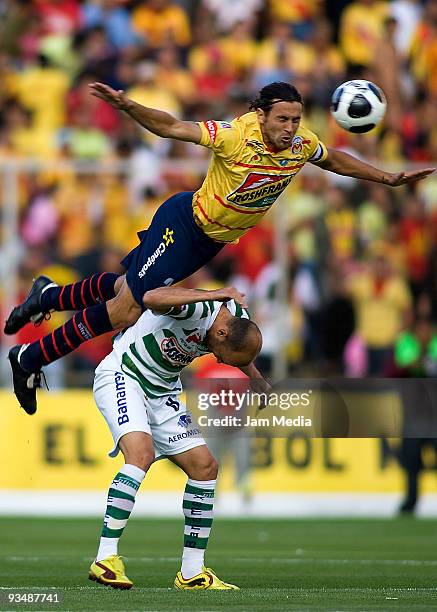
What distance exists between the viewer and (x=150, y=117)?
1083 cm

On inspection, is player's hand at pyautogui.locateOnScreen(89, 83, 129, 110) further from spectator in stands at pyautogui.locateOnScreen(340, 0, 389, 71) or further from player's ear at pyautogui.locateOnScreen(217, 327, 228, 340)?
spectator in stands at pyautogui.locateOnScreen(340, 0, 389, 71)

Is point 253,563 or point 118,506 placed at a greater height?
point 118,506

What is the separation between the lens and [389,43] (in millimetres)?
23484

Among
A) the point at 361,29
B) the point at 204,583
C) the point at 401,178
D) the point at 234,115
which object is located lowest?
the point at 204,583

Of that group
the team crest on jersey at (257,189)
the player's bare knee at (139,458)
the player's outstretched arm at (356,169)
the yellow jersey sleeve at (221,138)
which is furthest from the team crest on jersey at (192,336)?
the player's outstretched arm at (356,169)

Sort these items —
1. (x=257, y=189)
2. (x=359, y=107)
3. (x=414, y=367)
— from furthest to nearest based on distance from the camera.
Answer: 1. (x=414, y=367)
2. (x=359, y=107)
3. (x=257, y=189)

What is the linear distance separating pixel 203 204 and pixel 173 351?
126 cm

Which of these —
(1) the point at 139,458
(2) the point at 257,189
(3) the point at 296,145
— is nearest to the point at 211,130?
(2) the point at 257,189

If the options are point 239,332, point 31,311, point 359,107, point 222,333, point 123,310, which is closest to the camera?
point 239,332

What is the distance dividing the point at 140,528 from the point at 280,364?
300 centimetres

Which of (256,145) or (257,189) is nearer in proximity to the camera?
(256,145)

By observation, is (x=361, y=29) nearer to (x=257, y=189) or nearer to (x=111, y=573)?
(x=257, y=189)

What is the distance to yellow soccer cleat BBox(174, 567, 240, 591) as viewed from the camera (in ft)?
36.4

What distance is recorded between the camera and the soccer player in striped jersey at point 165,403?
10914 millimetres
